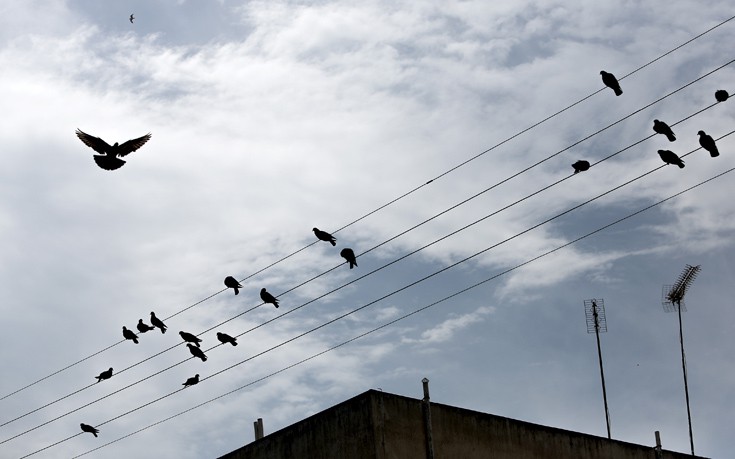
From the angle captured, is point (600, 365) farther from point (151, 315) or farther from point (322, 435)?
point (322, 435)

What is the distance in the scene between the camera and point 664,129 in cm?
2189

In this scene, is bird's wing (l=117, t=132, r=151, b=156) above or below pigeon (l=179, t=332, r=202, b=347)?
above

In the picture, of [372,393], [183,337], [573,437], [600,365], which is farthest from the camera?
[600,365]

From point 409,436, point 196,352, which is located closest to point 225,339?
point 196,352

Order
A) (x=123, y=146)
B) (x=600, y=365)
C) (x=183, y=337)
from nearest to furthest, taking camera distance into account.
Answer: (x=123, y=146), (x=183, y=337), (x=600, y=365)

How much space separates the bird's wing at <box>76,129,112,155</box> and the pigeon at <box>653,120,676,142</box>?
33.4 feet

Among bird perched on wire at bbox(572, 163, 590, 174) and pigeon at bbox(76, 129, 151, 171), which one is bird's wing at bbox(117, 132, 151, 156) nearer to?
pigeon at bbox(76, 129, 151, 171)

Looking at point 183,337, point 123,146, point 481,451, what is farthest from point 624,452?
point 123,146

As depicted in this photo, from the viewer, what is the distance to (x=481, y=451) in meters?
23.0

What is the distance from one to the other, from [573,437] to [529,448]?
4.46ft

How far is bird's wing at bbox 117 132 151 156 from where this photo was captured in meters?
22.8

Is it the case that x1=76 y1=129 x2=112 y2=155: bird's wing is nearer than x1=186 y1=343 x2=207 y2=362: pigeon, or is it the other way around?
x1=76 y1=129 x2=112 y2=155: bird's wing

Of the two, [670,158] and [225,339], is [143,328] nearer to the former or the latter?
[225,339]

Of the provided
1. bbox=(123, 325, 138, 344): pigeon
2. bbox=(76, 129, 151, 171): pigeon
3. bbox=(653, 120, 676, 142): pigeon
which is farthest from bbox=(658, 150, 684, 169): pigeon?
bbox=(123, 325, 138, 344): pigeon
